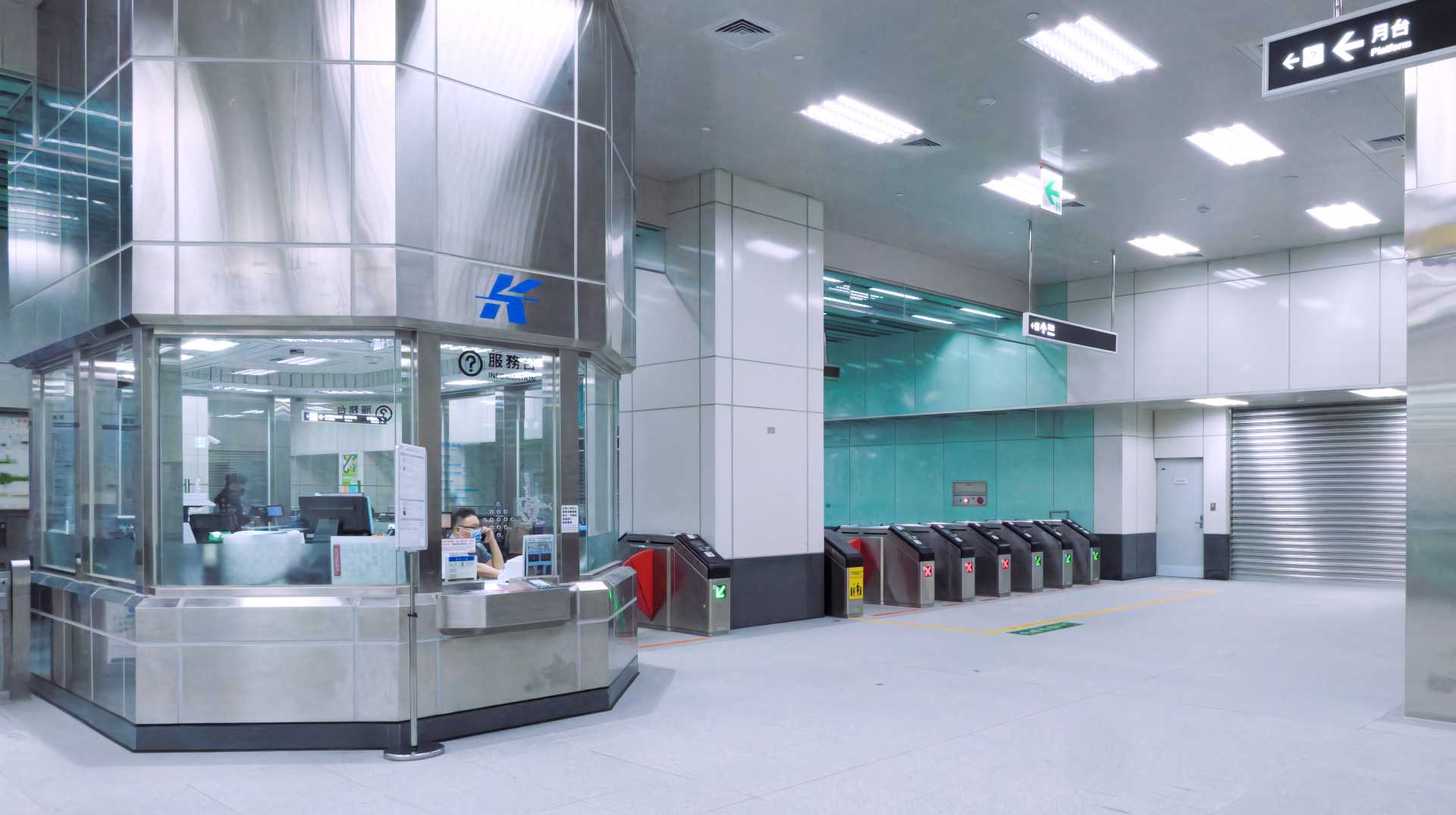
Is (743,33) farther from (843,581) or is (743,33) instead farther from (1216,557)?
(1216,557)

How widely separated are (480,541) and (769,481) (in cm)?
504

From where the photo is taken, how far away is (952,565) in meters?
13.5

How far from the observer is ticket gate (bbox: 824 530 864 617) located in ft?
37.6

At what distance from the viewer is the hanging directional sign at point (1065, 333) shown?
11.3 meters

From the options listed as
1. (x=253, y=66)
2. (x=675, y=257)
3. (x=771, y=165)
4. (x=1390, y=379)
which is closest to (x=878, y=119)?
(x=771, y=165)

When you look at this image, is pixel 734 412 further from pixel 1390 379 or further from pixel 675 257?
pixel 1390 379

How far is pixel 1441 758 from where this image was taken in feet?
18.2

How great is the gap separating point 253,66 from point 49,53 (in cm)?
246

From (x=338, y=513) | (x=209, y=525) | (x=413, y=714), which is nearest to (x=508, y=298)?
(x=338, y=513)

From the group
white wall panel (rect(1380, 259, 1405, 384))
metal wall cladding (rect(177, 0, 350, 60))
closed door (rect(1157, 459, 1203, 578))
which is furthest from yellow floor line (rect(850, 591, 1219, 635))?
metal wall cladding (rect(177, 0, 350, 60))

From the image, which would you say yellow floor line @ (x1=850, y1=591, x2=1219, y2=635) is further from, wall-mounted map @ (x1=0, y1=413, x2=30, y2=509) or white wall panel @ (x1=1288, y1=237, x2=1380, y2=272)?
wall-mounted map @ (x1=0, y1=413, x2=30, y2=509)

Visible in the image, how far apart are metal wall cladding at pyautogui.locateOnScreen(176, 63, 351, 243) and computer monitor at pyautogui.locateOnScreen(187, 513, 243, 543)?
1.61 meters

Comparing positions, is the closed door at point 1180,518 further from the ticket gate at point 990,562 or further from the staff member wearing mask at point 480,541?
the staff member wearing mask at point 480,541

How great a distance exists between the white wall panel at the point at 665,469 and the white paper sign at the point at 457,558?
4.48m
